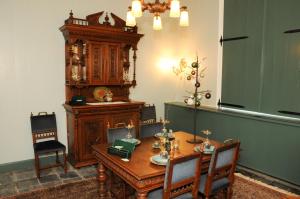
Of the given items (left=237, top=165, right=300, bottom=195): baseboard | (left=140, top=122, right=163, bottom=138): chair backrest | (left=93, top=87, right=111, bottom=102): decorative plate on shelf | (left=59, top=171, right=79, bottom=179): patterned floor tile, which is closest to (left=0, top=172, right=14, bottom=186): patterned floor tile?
(left=59, top=171, right=79, bottom=179): patterned floor tile

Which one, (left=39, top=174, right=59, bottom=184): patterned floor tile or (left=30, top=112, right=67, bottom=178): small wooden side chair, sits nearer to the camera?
(left=39, top=174, right=59, bottom=184): patterned floor tile

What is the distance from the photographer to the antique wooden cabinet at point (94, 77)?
400 cm

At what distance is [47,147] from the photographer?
369 cm

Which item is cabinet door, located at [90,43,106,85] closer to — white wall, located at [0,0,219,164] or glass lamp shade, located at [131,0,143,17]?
white wall, located at [0,0,219,164]

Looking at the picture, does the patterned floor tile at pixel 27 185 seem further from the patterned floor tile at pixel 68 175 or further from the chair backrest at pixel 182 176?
the chair backrest at pixel 182 176

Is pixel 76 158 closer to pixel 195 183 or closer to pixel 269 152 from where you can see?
pixel 195 183

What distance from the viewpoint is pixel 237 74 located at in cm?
427

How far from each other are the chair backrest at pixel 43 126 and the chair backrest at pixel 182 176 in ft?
8.53

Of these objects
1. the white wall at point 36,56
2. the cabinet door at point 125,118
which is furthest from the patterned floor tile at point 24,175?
the cabinet door at point 125,118

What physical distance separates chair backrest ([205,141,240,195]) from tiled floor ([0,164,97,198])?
1997mm

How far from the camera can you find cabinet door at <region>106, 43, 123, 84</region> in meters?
4.48

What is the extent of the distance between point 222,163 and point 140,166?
79cm

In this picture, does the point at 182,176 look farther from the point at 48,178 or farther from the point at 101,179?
the point at 48,178

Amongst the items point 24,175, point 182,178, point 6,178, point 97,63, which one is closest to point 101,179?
point 182,178
